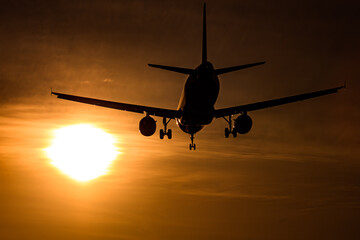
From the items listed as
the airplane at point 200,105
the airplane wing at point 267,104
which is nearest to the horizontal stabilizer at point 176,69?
the airplane at point 200,105

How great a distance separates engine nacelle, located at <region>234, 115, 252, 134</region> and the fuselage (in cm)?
414

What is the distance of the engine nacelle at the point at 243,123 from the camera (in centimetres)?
5634

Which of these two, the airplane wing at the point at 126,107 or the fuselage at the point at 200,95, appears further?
the airplane wing at the point at 126,107

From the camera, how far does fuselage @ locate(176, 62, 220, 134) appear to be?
1928 inches

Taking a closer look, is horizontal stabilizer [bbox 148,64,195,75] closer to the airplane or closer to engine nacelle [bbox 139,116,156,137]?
the airplane

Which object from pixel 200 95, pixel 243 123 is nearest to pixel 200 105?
pixel 200 95

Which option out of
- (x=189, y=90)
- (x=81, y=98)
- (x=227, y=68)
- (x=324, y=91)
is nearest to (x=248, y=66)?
(x=227, y=68)

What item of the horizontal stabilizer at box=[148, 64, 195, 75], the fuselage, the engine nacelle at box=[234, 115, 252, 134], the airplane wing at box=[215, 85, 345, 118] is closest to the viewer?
the fuselage

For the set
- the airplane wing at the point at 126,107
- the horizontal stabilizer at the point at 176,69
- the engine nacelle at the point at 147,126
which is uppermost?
the horizontal stabilizer at the point at 176,69

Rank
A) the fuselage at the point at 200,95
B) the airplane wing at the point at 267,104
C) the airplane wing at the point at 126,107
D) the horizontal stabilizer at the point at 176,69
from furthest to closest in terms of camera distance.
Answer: the airplane wing at the point at 267,104
the airplane wing at the point at 126,107
the horizontal stabilizer at the point at 176,69
the fuselage at the point at 200,95

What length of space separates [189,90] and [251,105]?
9523 millimetres

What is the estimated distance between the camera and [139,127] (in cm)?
5728

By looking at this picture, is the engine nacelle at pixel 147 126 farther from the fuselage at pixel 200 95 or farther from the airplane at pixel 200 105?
the fuselage at pixel 200 95

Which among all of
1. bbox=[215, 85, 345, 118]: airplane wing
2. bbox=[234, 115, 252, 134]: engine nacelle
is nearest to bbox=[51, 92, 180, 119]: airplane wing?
bbox=[215, 85, 345, 118]: airplane wing
